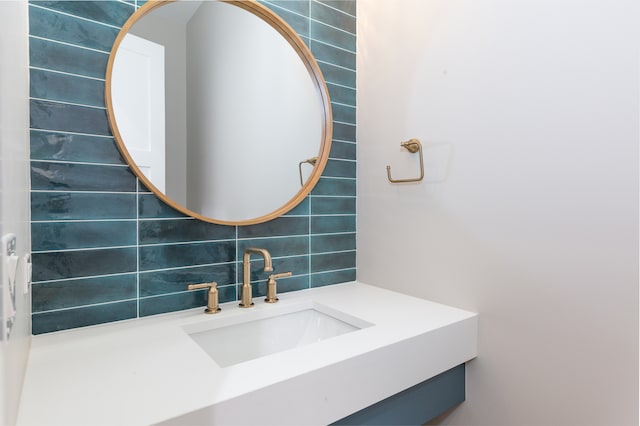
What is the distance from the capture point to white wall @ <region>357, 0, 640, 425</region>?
0.87 meters

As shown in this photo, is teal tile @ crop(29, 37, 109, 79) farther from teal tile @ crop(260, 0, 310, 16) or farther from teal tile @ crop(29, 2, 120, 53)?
teal tile @ crop(260, 0, 310, 16)

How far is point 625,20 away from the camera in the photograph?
0.85 metres

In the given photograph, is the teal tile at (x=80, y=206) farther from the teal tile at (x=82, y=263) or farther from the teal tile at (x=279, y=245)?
the teal tile at (x=279, y=245)

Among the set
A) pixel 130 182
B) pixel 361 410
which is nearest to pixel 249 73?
pixel 130 182

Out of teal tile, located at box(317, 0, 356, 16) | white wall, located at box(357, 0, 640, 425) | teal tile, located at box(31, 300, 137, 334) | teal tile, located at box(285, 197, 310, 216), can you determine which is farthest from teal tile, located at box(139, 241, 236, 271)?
teal tile, located at box(317, 0, 356, 16)

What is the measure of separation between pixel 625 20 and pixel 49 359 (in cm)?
159

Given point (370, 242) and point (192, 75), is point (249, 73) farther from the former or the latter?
point (370, 242)

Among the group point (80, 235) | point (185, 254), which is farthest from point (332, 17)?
point (80, 235)

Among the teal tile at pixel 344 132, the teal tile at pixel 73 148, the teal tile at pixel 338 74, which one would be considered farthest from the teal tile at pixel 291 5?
the teal tile at pixel 73 148

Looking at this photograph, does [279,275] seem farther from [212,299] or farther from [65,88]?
[65,88]

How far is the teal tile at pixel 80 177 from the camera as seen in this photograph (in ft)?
3.11

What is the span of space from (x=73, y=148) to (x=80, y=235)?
0.80 ft

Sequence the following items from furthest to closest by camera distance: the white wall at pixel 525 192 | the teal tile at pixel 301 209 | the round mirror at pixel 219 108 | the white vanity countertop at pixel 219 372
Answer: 1. the teal tile at pixel 301 209
2. the round mirror at pixel 219 108
3. the white wall at pixel 525 192
4. the white vanity countertop at pixel 219 372

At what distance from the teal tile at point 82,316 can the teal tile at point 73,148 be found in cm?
42
